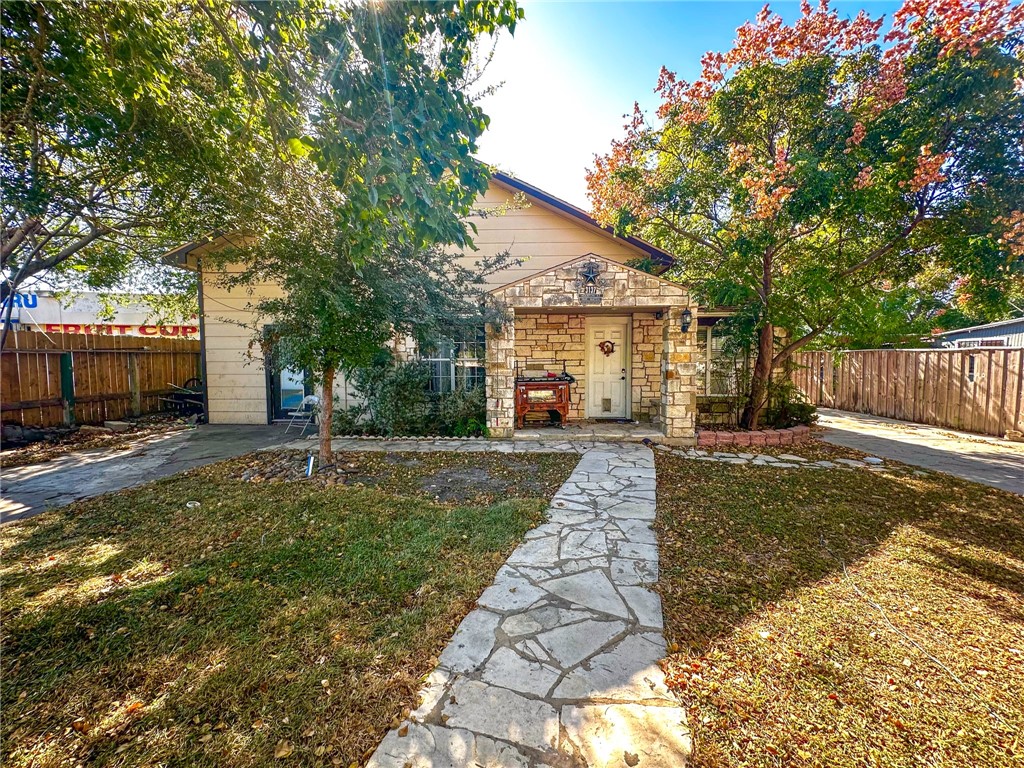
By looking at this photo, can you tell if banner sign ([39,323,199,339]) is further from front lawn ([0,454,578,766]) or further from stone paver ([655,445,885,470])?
stone paver ([655,445,885,470])

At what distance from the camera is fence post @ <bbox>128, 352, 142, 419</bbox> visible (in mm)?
9555

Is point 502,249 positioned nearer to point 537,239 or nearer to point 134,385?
point 537,239

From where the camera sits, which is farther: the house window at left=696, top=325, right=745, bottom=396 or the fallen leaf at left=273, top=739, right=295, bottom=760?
the house window at left=696, top=325, right=745, bottom=396

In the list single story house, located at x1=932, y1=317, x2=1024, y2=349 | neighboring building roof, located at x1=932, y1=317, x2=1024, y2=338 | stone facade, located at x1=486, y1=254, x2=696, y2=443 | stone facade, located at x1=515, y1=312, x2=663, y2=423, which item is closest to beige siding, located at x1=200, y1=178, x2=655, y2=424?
stone facade, located at x1=515, y1=312, x2=663, y2=423

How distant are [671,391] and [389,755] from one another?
653 cm

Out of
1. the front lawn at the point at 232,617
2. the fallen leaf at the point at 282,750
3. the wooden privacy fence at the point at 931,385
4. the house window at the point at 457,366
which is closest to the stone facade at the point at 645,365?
the wooden privacy fence at the point at 931,385

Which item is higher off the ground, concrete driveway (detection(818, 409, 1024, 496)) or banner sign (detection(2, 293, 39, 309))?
banner sign (detection(2, 293, 39, 309))

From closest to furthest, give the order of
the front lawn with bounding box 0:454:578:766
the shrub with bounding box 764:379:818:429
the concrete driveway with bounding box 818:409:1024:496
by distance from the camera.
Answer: the front lawn with bounding box 0:454:578:766, the concrete driveway with bounding box 818:409:1024:496, the shrub with bounding box 764:379:818:429

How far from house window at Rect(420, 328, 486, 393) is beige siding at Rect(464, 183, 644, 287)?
1.62 meters

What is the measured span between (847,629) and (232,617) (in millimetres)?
3586

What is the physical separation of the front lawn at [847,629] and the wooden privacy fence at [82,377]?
11.2 metres

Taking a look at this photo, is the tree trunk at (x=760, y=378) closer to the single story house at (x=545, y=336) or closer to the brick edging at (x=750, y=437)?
the brick edging at (x=750, y=437)

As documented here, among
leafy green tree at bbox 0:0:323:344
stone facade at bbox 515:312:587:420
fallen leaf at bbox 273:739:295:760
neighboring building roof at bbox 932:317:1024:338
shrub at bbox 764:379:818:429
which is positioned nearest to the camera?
fallen leaf at bbox 273:739:295:760

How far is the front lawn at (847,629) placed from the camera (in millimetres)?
1652
